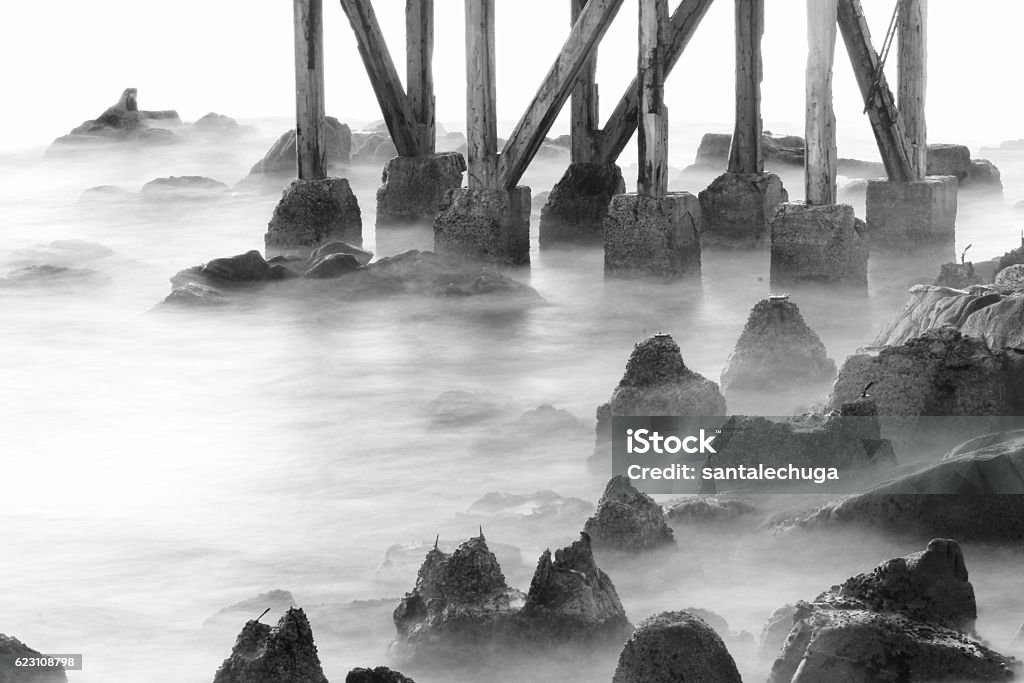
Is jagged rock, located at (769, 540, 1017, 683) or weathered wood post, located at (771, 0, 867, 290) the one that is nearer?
jagged rock, located at (769, 540, 1017, 683)

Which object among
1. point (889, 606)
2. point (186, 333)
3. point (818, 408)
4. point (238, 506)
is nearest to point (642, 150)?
point (186, 333)

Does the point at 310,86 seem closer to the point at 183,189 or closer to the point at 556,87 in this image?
the point at 556,87

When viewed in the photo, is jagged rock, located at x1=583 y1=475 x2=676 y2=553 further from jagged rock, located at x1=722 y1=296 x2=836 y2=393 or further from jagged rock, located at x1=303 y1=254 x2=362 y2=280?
jagged rock, located at x1=303 y1=254 x2=362 y2=280

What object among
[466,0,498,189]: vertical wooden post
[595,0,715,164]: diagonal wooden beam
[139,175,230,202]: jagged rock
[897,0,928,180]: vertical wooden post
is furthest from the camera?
[139,175,230,202]: jagged rock

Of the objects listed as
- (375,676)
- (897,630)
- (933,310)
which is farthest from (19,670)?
(933,310)

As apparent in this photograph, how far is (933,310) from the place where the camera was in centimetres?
696

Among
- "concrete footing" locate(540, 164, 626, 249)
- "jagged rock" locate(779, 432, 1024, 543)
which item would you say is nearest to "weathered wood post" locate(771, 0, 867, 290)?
"concrete footing" locate(540, 164, 626, 249)

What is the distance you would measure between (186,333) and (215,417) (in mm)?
1998

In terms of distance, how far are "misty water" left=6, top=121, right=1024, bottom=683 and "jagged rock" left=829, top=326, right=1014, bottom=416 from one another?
68cm

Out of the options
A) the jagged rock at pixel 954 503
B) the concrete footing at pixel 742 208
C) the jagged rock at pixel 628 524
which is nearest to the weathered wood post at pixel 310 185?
the concrete footing at pixel 742 208

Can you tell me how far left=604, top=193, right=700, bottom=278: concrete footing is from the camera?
32.0 feet

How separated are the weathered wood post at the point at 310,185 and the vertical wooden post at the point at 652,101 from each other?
256cm

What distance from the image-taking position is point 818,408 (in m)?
6.51

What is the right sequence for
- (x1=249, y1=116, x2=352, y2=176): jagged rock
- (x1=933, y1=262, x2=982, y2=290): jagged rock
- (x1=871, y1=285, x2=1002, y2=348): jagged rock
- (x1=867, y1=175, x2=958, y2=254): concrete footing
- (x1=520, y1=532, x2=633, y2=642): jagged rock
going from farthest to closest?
(x1=249, y1=116, x2=352, y2=176): jagged rock < (x1=867, y1=175, x2=958, y2=254): concrete footing < (x1=933, y1=262, x2=982, y2=290): jagged rock < (x1=871, y1=285, x2=1002, y2=348): jagged rock < (x1=520, y1=532, x2=633, y2=642): jagged rock
